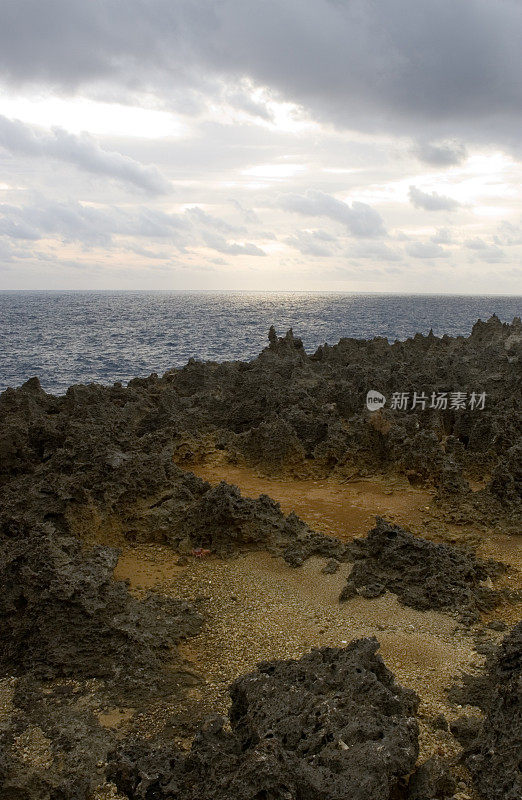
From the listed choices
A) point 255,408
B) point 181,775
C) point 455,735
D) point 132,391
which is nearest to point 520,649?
point 455,735

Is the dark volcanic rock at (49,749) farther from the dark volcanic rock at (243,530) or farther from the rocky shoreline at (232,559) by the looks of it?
the dark volcanic rock at (243,530)

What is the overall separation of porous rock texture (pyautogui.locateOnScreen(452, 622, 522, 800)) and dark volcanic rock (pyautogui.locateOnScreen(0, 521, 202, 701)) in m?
3.79

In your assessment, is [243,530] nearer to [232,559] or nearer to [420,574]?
[232,559]

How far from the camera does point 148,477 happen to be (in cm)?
1310

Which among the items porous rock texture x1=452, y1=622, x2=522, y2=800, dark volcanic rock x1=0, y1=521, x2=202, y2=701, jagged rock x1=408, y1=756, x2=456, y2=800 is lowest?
dark volcanic rock x1=0, y1=521, x2=202, y2=701

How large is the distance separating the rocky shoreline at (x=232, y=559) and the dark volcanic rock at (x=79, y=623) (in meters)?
0.03

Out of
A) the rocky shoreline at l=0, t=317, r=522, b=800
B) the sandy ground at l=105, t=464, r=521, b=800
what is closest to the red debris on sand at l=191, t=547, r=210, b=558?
the rocky shoreline at l=0, t=317, r=522, b=800

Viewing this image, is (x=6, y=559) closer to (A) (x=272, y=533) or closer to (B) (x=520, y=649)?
(A) (x=272, y=533)

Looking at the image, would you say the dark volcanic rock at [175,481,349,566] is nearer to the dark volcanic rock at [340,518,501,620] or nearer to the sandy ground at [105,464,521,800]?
the sandy ground at [105,464,521,800]

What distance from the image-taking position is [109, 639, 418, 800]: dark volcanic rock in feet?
15.3

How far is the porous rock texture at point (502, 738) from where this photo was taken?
5.04m

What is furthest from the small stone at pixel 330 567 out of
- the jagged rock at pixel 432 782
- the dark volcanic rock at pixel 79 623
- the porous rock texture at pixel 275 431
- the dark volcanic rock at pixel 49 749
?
the jagged rock at pixel 432 782

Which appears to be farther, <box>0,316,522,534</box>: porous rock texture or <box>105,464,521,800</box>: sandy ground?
<box>0,316,522,534</box>: porous rock texture

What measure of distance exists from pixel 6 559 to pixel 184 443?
9219 mm
